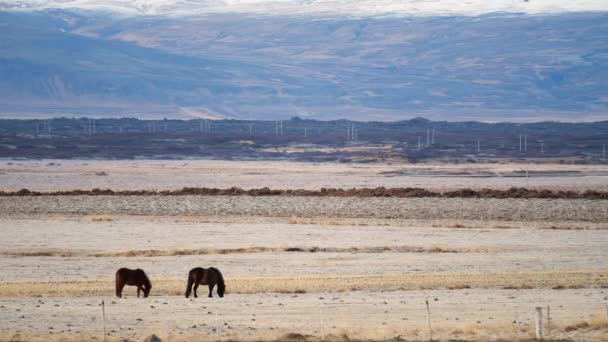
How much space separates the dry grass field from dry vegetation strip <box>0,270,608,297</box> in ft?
0.14

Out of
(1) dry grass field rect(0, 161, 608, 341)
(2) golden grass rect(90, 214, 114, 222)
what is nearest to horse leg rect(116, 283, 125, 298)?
(1) dry grass field rect(0, 161, 608, 341)

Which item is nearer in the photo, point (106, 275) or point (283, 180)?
point (106, 275)

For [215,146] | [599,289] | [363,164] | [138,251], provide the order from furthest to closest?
1. [215,146]
2. [363,164]
3. [138,251]
4. [599,289]

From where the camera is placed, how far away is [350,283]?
25.4 meters

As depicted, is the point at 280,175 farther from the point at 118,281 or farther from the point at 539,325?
the point at 539,325

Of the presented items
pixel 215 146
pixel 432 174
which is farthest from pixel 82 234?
pixel 215 146

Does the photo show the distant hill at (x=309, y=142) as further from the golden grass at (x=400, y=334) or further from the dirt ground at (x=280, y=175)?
the golden grass at (x=400, y=334)

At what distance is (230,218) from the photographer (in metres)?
44.4

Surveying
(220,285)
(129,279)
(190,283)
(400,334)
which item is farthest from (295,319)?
(129,279)

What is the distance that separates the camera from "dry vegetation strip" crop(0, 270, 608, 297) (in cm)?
2392

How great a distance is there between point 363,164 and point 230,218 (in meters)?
47.4

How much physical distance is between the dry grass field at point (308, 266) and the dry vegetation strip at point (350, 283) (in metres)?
0.04

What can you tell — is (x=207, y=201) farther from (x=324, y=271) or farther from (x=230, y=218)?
(x=324, y=271)

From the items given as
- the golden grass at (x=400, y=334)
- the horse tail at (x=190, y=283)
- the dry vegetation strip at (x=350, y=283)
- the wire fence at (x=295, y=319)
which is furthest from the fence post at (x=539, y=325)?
the horse tail at (x=190, y=283)
